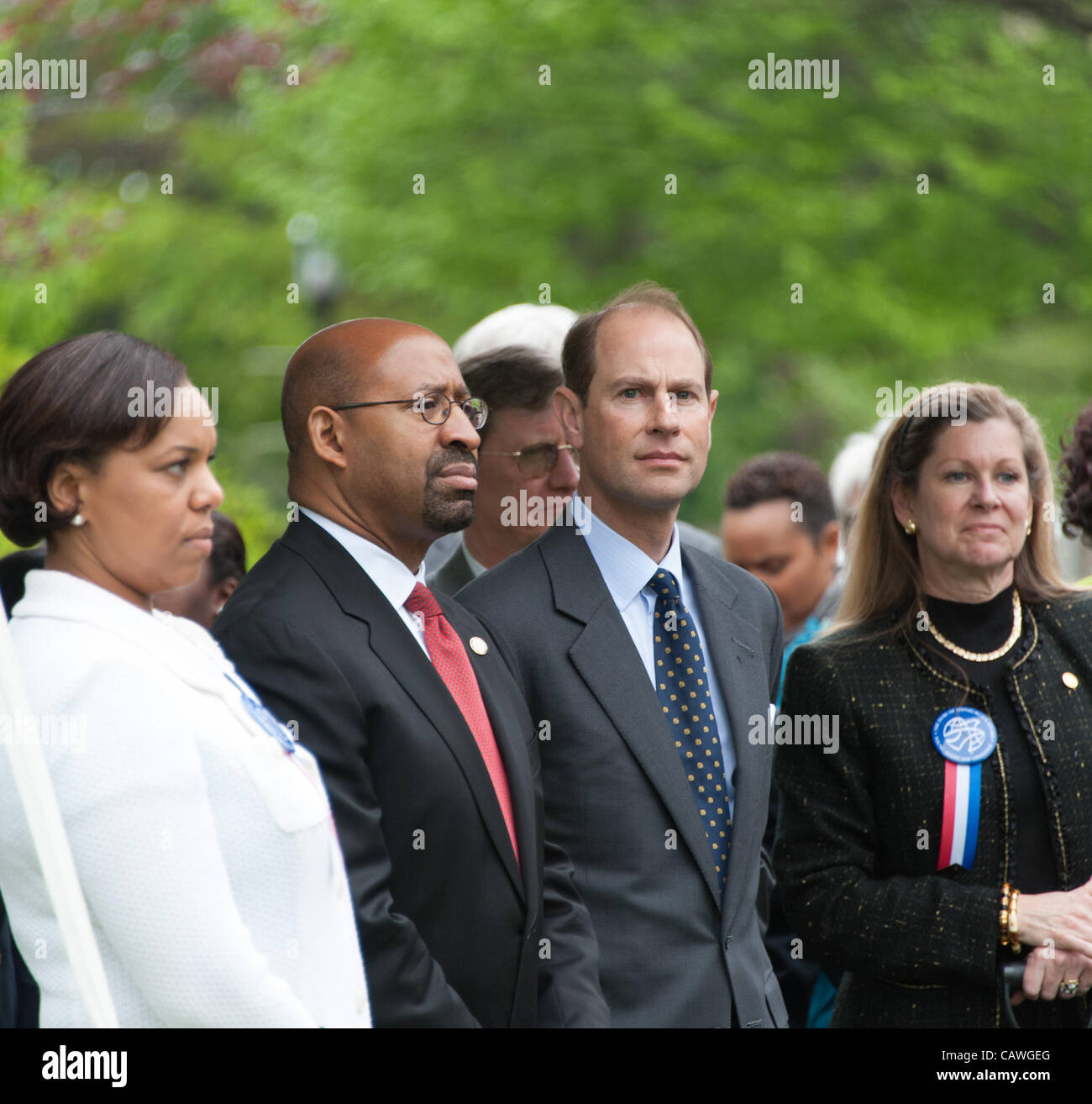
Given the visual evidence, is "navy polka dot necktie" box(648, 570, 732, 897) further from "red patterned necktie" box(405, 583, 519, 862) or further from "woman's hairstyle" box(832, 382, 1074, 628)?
"woman's hairstyle" box(832, 382, 1074, 628)

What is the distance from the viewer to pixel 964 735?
3785 mm

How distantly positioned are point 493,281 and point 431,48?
6.25ft

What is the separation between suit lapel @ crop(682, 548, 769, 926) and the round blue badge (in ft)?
1.51

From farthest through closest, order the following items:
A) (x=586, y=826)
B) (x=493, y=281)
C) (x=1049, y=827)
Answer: (x=493, y=281)
(x=1049, y=827)
(x=586, y=826)

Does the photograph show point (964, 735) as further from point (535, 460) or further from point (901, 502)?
point (535, 460)

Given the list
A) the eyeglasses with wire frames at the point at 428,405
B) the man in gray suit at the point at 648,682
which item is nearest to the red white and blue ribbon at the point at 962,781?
the man in gray suit at the point at 648,682

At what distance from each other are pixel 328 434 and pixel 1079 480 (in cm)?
232

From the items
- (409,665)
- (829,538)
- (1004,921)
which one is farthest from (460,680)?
(829,538)

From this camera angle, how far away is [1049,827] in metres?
3.73

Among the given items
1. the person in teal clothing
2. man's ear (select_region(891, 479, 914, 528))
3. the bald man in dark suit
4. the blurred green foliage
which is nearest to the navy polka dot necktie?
the bald man in dark suit

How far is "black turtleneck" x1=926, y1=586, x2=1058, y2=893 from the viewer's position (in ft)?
12.2

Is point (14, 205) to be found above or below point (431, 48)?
below
